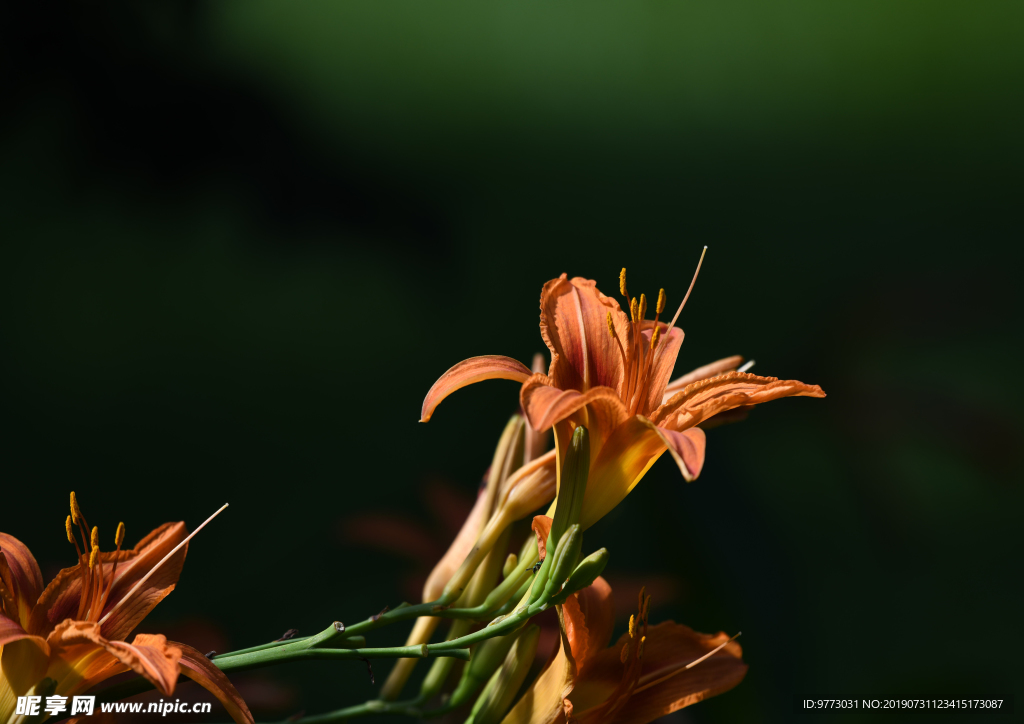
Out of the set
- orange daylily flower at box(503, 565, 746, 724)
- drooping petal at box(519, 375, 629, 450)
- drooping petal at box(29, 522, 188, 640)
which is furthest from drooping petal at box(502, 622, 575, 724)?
drooping petal at box(29, 522, 188, 640)

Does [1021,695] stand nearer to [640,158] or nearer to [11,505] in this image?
[640,158]

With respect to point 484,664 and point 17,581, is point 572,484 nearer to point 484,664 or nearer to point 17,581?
point 484,664

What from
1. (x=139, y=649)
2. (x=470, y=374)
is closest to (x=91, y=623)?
(x=139, y=649)

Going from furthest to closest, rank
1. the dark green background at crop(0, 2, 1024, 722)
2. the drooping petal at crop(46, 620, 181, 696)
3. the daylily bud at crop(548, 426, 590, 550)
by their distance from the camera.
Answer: the dark green background at crop(0, 2, 1024, 722)
the daylily bud at crop(548, 426, 590, 550)
the drooping petal at crop(46, 620, 181, 696)

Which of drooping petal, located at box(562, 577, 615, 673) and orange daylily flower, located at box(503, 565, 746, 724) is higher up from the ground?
drooping petal, located at box(562, 577, 615, 673)

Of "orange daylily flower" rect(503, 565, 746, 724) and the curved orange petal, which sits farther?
"orange daylily flower" rect(503, 565, 746, 724)

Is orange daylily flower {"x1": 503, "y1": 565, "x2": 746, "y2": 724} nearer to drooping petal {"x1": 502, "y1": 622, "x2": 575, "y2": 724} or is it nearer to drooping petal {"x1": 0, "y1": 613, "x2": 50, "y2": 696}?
drooping petal {"x1": 502, "y1": 622, "x2": 575, "y2": 724}

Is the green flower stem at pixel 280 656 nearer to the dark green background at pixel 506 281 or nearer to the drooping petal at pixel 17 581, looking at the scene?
the drooping petal at pixel 17 581
